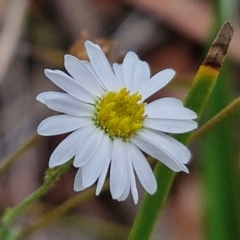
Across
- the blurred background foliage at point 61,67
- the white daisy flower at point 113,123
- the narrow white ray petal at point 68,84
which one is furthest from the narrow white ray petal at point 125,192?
the blurred background foliage at point 61,67

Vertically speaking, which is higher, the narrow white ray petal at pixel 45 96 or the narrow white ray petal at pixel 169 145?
the narrow white ray petal at pixel 169 145

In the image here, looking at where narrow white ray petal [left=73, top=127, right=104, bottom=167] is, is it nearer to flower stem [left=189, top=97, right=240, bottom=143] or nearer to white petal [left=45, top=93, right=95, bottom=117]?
white petal [left=45, top=93, right=95, bottom=117]

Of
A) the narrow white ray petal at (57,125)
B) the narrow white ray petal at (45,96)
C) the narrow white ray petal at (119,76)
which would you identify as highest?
the narrow white ray petal at (119,76)

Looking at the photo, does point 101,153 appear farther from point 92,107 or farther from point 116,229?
point 116,229

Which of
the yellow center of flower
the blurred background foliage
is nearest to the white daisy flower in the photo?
the yellow center of flower

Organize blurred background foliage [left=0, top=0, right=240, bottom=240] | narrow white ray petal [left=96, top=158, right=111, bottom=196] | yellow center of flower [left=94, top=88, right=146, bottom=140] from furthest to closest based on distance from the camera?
blurred background foliage [left=0, top=0, right=240, bottom=240] < yellow center of flower [left=94, top=88, right=146, bottom=140] < narrow white ray petal [left=96, top=158, right=111, bottom=196]

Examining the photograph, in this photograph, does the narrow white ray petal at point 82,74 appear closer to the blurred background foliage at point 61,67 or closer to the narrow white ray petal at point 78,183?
the narrow white ray petal at point 78,183

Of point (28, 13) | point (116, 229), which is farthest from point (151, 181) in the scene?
point (28, 13)

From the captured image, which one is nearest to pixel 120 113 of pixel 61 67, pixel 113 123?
pixel 113 123
